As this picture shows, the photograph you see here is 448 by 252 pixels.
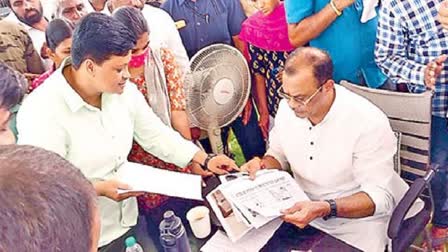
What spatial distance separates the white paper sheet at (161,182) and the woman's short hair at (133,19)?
60 cm

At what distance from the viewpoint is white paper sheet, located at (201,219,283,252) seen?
6.34ft

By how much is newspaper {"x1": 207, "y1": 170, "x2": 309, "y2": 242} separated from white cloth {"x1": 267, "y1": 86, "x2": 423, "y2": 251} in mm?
144

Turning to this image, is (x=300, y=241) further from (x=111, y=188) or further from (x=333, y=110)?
(x=111, y=188)

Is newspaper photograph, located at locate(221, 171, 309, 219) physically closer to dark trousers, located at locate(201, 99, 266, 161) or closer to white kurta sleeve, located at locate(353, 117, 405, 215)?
white kurta sleeve, located at locate(353, 117, 405, 215)

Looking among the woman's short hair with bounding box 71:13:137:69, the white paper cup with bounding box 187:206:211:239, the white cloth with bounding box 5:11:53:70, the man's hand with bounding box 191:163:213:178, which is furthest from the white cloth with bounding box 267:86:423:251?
the white cloth with bounding box 5:11:53:70

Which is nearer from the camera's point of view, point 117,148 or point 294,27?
point 117,148

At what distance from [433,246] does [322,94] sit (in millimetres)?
1115

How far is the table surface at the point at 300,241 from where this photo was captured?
192cm

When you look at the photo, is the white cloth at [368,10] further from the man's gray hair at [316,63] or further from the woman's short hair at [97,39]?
the woman's short hair at [97,39]

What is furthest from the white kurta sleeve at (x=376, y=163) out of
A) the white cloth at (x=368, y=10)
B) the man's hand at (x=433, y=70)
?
the white cloth at (x=368, y=10)

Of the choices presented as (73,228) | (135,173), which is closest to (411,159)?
Result: (135,173)

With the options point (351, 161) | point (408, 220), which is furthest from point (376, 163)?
point (408, 220)

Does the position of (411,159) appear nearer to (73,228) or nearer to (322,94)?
(322,94)

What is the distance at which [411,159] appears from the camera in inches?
92.7
